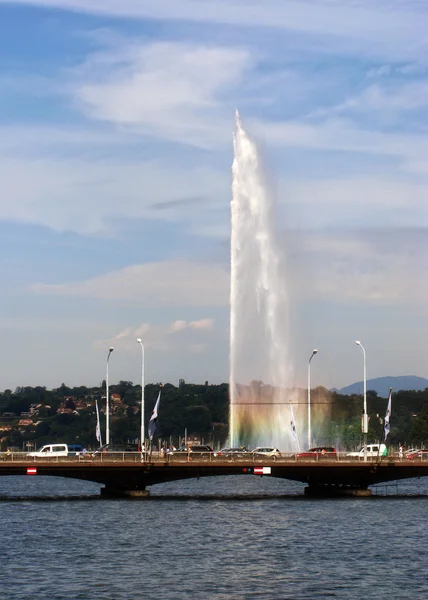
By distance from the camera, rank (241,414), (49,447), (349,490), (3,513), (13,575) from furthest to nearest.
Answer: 1. (241,414)
2. (49,447)
3. (349,490)
4. (3,513)
5. (13,575)

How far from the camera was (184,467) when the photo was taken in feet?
347

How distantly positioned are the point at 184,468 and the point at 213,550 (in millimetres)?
31991

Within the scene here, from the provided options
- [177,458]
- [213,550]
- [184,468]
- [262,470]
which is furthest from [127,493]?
[213,550]

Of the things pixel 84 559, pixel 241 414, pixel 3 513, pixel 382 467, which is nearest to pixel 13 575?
pixel 84 559

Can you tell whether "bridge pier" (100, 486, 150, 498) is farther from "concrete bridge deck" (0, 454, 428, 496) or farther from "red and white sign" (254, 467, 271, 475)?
"red and white sign" (254, 467, 271, 475)

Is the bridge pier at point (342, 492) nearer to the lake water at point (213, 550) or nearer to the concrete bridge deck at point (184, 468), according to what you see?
the concrete bridge deck at point (184, 468)

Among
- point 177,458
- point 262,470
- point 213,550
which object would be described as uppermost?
point 177,458

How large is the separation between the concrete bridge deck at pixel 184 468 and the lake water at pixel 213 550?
2524 millimetres

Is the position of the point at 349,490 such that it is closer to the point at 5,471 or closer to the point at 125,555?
the point at 5,471

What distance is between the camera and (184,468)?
348 ft

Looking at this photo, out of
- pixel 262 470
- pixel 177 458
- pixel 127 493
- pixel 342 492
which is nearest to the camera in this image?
pixel 262 470

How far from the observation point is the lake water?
59.4 m

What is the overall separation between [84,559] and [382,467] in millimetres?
44452

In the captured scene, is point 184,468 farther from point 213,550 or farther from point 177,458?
point 213,550
